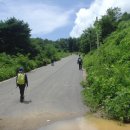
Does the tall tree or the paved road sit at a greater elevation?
the tall tree

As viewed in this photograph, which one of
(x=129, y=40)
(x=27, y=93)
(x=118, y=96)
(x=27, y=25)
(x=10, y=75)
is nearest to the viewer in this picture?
(x=118, y=96)

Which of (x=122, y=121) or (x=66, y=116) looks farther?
(x=66, y=116)

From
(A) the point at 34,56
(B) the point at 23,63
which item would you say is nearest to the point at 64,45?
(A) the point at 34,56

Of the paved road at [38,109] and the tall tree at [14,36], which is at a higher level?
the tall tree at [14,36]

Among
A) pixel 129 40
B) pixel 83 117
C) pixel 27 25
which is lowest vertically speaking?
pixel 83 117

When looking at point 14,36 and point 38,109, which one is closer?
point 38,109

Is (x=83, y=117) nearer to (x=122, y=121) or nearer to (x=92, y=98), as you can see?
(x=122, y=121)

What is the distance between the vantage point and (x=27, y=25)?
65438mm

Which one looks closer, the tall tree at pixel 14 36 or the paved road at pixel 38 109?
the paved road at pixel 38 109

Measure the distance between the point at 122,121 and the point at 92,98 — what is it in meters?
4.40

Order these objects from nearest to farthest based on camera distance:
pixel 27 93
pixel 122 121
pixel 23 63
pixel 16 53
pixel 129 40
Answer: pixel 122 121 < pixel 27 93 < pixel 129 40 < pixel 23 63 < pixel 16 53

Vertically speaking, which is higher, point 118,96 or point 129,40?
point 129,40

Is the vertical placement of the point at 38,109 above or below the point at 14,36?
below

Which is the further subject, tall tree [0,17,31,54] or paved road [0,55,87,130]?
tall tree [0,17,31,54]
